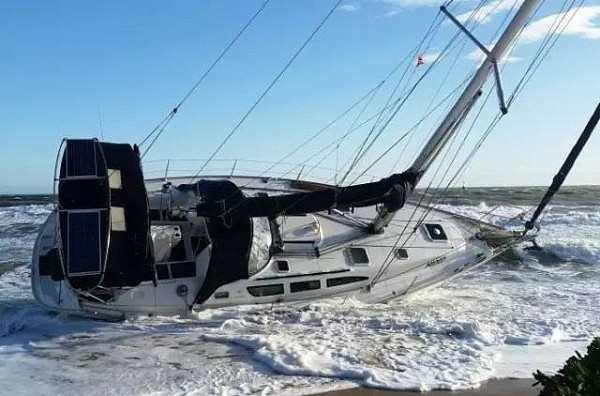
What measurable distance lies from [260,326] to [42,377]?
461 cm

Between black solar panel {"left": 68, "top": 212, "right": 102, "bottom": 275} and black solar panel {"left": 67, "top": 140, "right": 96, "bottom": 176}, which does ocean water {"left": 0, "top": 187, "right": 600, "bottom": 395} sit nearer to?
black solar panel {"left": 68, "top": 212, "right": 102, "bottom": 275}

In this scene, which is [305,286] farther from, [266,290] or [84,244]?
[84,244]

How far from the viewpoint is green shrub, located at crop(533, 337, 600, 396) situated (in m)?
4.84

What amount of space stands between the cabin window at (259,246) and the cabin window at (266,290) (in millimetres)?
376

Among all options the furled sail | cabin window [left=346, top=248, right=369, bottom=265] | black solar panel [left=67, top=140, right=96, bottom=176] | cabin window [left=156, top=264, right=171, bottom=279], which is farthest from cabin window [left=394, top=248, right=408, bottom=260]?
black solar panel [left=67, top=140, right=96, bottom=176]

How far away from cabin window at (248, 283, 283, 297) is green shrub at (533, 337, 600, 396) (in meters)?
9.07

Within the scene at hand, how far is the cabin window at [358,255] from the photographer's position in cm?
1480

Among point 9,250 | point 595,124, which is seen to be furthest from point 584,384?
point 9,250

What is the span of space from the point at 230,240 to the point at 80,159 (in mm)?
3529

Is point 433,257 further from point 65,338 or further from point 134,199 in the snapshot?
point 65,338

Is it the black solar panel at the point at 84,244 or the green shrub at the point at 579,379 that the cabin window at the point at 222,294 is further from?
the green shrub at the point at 579,379

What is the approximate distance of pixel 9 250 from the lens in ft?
82.8

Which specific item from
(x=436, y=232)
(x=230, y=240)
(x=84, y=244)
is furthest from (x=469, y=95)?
(x=84, y=244)

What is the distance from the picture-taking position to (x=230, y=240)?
43.1 ft
